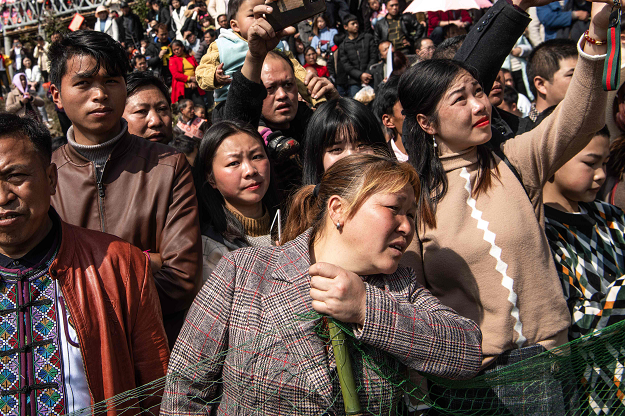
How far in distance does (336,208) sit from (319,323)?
399 millimetres

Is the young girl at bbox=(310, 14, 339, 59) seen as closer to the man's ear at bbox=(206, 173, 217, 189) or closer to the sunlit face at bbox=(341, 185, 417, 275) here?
the man's ear at bbox=(206, 173, 217, 189)

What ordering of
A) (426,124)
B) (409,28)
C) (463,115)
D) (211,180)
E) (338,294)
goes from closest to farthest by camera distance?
(338,294), (463,115), (426,124), (211,180), (409,28)

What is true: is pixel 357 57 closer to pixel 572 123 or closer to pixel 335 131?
pixel 335 131

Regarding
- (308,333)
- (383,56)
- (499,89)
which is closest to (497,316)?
(308,333)

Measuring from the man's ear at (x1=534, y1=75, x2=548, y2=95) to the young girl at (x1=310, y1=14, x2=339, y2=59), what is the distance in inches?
355

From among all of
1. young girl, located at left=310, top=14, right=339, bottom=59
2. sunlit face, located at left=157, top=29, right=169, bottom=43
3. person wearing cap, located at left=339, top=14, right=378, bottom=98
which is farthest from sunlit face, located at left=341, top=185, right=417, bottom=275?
sunlit face, located at left=157, top=29, right=169, bottom=43

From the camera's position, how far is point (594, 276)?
2715mm

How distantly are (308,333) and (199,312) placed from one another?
15.3 inches

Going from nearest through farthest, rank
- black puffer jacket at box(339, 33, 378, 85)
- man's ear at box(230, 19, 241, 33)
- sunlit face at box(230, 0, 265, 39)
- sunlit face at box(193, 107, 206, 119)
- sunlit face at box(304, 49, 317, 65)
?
sunlit face at box(230, 0, 265, 39)
man's ear at box(230, 19, 241, 33)
sunlit face at box(193, 107, 206, 119)
black puffer jacket at box(339, 33, 378, 85)
sunlit face at box(304, 49, 317, 65)

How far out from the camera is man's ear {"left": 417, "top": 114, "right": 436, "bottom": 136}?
7.78ft

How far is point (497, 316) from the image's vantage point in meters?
2.14

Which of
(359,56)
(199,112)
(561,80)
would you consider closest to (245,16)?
(561,80)

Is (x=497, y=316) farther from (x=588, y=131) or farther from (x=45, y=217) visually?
(x=45, y=217)

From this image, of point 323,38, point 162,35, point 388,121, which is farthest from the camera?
point 162,35
